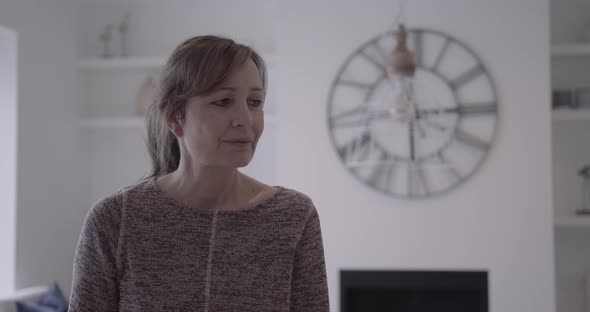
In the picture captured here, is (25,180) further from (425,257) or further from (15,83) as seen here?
(425,257)

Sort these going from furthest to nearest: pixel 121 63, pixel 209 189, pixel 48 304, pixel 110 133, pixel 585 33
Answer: pixel 110 133 → pixel 121 63 → pixel 585 33 → pixel 48 304 → pixel 209 189

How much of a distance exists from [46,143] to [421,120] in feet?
7.24

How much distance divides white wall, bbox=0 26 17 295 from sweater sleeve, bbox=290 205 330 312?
3.15 meters

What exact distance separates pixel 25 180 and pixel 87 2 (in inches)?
54.1

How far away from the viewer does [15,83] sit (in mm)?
4004

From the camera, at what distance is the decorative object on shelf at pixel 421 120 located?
13.1ft

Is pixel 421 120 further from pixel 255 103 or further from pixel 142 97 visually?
pixel 255 103

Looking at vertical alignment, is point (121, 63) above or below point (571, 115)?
above

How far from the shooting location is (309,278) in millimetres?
1213

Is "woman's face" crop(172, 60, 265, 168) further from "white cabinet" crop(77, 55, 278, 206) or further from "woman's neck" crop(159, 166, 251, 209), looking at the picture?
"white cabinet" crop(77, 55, 278, 206)

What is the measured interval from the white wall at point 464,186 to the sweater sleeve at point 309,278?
283 centimetres

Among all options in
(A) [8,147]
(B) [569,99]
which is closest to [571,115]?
(B) [569,99]

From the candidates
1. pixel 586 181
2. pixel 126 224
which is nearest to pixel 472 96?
pixel 586 181

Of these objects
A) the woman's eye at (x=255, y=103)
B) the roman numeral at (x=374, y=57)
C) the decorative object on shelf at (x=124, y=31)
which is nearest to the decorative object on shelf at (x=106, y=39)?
the decorative object on shelf at (x=124, y=31)
